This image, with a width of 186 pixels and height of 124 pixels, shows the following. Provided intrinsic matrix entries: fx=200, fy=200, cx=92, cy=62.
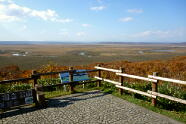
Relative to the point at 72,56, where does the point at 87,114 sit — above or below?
above

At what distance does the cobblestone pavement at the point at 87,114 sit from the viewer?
657 cm

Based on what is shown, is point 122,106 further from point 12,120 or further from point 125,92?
point 12,120

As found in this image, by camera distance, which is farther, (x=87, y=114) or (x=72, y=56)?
(x=72, y=56)

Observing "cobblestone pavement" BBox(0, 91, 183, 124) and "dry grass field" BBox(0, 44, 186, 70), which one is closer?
"cobblestone pavement" BBox(0, 91, 183, 124)

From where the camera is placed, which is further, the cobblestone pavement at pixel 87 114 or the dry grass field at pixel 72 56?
the dry grass field at pixel 72 56

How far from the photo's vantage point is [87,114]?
281 inches

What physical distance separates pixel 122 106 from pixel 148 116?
1.29m

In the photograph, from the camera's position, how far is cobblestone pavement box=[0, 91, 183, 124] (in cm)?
657

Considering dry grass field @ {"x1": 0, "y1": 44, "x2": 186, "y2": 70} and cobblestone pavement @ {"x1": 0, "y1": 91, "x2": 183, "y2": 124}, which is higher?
cobblestone pavement @ {"x1": 0, "y1": 91, "x2": 183, "y2": 124}

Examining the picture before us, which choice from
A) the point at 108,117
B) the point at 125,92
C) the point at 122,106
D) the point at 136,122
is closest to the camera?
the point at 136,122

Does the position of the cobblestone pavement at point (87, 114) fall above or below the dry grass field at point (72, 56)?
above

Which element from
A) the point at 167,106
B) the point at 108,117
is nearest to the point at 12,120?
the point at 108,117

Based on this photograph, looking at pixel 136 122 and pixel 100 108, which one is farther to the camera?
pixel 100 108

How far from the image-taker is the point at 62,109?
25.3ft
